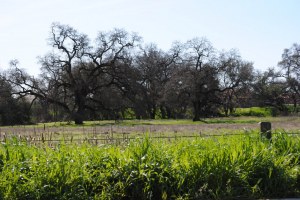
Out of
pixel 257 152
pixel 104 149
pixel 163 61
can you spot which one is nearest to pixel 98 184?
pixel 104 149

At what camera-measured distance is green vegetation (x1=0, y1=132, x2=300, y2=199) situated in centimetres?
588

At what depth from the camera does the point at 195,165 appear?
6480 millimetres

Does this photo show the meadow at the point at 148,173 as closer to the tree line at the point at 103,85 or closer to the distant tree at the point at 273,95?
the tree line at the point at 103,85

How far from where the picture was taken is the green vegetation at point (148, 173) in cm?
588

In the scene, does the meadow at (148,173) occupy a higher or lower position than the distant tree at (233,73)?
lower

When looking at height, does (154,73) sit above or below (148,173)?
above

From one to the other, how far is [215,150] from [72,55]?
1868 inches

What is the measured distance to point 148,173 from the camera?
6145 mm

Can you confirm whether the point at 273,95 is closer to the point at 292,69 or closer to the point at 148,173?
the point at 292,69

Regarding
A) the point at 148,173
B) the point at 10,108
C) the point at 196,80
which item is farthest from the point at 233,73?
the point at 148,173

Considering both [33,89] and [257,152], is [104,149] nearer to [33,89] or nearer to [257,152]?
[257,152]

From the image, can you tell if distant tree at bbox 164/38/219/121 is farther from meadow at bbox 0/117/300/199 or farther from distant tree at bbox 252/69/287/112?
meadow at bbox 0/117/300/199

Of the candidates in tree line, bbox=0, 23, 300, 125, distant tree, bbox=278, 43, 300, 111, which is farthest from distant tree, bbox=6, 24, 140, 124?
distant tree, bbox=278, 43, 300, 111

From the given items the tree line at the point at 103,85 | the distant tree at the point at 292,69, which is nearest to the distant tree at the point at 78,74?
the tree line at the point at 103,85
